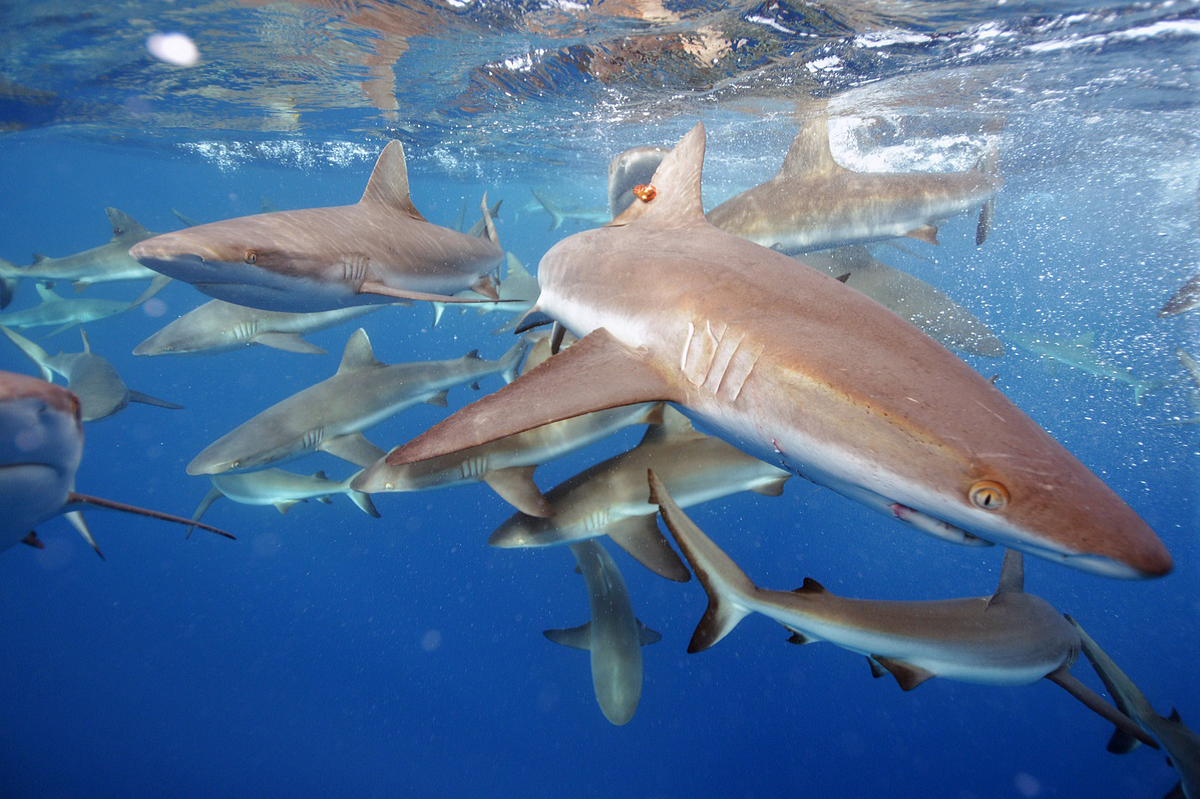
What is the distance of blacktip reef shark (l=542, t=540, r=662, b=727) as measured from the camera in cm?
518

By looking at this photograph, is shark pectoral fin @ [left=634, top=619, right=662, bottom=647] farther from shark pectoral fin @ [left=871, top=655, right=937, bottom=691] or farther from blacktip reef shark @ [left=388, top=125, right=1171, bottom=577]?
blacktip reef shark @ [left=388, top=125, right=1171, bottom=577]

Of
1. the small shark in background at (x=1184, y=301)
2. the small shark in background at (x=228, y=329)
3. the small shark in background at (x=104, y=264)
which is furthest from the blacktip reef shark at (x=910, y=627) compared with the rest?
the small shark in background at (x=104, y=264)

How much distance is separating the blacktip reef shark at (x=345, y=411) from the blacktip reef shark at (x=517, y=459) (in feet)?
5.01

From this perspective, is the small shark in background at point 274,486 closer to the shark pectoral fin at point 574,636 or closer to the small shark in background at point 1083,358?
the shark pectoral fin at point 574,636

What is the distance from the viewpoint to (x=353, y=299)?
158 inches

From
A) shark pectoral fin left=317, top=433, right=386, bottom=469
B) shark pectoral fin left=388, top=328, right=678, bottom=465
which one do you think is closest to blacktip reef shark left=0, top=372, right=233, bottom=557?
shark pectoral fin left=388, top=328, right=678, bottom=465

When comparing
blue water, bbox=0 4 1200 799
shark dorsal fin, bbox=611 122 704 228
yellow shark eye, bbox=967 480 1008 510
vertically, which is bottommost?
blue water, bbox=0 4 1200 799

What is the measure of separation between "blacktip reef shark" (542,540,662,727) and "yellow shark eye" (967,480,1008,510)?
4519 millimetres

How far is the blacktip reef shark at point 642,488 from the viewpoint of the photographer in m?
4.09

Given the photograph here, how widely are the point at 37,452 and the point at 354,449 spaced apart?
375 cm

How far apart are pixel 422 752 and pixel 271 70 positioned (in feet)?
53.4

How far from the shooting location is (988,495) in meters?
1.23

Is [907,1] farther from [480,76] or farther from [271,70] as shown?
[271,70]

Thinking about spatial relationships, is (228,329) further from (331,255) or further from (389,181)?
(331,255)
